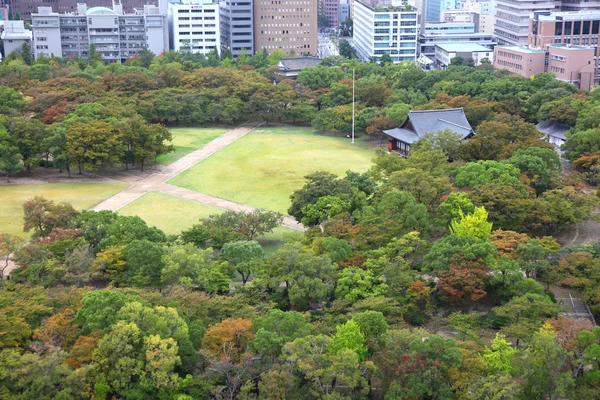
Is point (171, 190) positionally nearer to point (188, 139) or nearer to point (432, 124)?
point (188, 139)

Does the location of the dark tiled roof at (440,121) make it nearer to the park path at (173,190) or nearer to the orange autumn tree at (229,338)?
the park path at (173,190)

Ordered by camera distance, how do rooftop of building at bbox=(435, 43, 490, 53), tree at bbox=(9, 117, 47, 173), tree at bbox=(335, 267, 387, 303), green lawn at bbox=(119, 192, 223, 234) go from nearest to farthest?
tree at bbox=(335, 267, 387, 303), green lawn at bbox=(119, 192, 223, 234), tree at bbox=(9, 117, 47, 173), rooftop of building at bbox=(435, 43, 490, 53)

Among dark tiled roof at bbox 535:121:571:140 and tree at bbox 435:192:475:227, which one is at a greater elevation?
dark tiled roof at bbox 535:121:571:140

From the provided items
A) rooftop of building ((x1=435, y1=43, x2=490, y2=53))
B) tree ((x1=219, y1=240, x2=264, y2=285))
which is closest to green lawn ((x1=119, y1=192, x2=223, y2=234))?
tree ((x1=219, y1=240, x2=264, y2=285))

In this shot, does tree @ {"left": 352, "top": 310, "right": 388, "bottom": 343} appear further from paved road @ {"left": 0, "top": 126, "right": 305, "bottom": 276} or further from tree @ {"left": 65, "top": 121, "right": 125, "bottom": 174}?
tree @ {"left": 65, "top": 121, "right": 125, "bottom": 174}

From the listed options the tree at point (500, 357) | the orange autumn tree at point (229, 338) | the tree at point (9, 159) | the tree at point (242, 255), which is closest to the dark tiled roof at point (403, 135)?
the tree at point (242, 255)

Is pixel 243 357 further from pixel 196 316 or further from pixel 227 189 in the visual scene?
pixel 227 189
